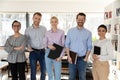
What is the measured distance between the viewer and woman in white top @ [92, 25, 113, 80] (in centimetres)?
371

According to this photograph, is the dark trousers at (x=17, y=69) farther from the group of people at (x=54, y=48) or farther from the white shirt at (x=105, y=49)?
the white shirt at (x=105, y=49)

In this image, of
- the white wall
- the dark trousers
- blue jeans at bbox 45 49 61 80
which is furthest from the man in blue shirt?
the white wall

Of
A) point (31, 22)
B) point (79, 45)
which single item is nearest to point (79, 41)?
point (79, 45)

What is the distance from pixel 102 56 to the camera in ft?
12.3

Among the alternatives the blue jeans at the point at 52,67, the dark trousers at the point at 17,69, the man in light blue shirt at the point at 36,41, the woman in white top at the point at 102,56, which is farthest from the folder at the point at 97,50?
the dark trousers at the point at 17,69

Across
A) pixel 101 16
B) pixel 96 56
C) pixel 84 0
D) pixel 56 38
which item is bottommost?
pixel 96 56

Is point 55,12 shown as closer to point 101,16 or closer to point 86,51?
point 101,16

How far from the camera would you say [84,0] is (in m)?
7.83

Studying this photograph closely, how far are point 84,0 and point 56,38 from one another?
431 centimetres

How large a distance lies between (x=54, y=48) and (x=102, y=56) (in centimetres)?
81

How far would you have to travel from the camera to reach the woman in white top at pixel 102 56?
12.2 feet

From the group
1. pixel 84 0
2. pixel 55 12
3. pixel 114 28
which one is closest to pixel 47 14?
pixel 55 12

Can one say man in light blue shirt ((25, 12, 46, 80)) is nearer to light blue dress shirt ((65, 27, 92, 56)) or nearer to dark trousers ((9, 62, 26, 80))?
dark trousers ((9, 62, 26, 80))

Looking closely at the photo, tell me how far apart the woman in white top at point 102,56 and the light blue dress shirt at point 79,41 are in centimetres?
15
